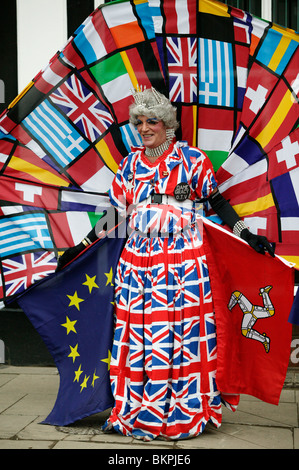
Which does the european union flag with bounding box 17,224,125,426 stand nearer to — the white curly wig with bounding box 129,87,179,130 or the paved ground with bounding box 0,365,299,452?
the paved ground with bounding box 0,365,299,452

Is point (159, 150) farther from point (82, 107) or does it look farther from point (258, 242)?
point (258, 242)

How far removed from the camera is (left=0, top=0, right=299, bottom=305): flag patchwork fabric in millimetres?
3980

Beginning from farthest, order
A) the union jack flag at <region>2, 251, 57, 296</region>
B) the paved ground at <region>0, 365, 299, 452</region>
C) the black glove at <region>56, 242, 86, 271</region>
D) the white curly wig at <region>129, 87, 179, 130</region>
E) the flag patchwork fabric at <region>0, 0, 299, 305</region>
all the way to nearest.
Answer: the union jack flag at <region>2, 251, 57, 296</region> → the black glove at <region>56, 242, 86, 271</region> → the flag patchwork fabric at <region>0, 0, 299, 305</region> → the white curly wig at <region>129, 87, 179, 130</region> → the paved ground at <region>0, 365, 299, 452</region>

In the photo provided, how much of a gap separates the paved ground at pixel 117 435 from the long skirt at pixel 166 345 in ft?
0.36

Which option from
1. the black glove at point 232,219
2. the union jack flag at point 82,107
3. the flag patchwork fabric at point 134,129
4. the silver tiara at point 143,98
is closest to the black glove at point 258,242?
the black glove at point 232,219

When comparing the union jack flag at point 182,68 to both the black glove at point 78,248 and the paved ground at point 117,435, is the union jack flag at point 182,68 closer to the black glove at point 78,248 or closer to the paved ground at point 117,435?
the black glove at point 78,248

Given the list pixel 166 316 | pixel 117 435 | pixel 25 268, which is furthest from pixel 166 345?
pixel 25 268

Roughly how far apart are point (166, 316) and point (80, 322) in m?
0.66

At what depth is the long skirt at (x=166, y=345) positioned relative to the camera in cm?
377

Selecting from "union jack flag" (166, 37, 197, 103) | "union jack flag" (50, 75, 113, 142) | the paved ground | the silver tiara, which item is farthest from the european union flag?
"union jack flag" (166, 37, 197, 103)

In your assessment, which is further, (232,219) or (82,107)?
(82,107)

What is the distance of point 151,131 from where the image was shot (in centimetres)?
389

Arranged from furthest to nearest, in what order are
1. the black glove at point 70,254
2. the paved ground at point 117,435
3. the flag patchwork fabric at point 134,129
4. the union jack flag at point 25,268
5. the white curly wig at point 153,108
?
the union jack flag at point 25,268, the black glove at point 70,254, the flag patchwork fabric at point 134,129, the white curly wig at point 153,108, the paved ground at point 117,435

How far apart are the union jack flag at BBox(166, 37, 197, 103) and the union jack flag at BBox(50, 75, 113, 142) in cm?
46
